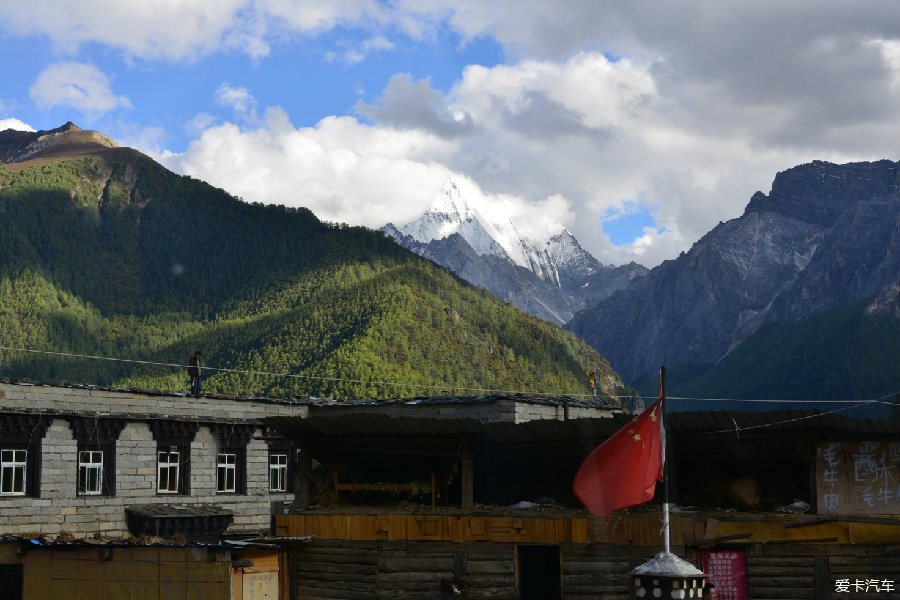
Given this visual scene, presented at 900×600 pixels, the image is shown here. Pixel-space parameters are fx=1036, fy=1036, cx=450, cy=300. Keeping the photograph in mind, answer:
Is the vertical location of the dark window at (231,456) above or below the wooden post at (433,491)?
above

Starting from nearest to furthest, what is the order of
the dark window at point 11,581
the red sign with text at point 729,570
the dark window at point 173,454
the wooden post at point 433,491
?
the red sign with text at point 729,570 → the wooden post at point 433,491 → the dark window at point 11,581 → the dark window at point 173,454

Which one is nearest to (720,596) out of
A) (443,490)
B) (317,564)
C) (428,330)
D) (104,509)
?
(443,490)

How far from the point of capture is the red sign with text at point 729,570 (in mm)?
25391

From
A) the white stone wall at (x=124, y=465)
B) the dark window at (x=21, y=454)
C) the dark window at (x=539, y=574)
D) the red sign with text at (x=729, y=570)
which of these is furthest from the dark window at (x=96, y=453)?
the red sign with text at (x=729, y=570)

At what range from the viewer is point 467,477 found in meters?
28.5

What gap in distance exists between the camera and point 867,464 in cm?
2536

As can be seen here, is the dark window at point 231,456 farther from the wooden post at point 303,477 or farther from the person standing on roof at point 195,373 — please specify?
the wooden post at point 303,477

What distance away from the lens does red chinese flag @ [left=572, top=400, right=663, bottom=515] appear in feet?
69.0

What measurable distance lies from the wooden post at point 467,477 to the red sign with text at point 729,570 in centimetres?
646

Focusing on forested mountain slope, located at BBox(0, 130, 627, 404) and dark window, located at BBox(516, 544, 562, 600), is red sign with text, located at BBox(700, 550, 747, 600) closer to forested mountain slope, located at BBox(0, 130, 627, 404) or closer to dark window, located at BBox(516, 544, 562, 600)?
dark window, located at BBox(516, 544, 562, 600)

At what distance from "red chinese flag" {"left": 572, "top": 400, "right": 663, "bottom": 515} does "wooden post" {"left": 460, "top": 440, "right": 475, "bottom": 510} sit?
6.67 m

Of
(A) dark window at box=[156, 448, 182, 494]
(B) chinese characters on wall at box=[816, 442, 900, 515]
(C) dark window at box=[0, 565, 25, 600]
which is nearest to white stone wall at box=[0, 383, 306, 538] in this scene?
(A) dark window at box=[156, 448, 182, 494]

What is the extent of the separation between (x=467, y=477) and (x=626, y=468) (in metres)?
7.89

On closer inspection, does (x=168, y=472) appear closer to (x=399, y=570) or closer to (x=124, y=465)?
(x=124, y=465)
